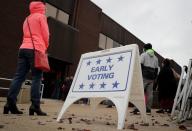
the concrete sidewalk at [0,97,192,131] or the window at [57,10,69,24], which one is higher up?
the window at [57,10,69,24]

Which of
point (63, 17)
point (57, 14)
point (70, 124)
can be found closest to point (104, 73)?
point (70, 124)

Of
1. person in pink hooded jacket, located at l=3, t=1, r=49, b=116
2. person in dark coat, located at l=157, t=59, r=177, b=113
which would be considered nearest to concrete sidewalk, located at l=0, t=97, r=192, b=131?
person in pink hooded jacket, located at l=3, t=1, r=49, b=116

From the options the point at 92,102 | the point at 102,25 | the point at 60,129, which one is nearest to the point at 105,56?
the point at 92,102

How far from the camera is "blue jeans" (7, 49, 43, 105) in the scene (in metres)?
5.43

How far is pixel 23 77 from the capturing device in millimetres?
5590

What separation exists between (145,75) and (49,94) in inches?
613

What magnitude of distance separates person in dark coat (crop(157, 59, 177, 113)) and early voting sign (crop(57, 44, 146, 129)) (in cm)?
547

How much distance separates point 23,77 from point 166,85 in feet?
19.5

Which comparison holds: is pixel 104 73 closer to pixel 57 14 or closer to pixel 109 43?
pixel 57 14

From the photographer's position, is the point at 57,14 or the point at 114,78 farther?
the point at 57,14

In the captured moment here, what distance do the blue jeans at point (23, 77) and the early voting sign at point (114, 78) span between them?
2.23 feet

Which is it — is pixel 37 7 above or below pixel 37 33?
above

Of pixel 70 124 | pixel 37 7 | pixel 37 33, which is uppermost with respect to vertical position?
pixel 37 7

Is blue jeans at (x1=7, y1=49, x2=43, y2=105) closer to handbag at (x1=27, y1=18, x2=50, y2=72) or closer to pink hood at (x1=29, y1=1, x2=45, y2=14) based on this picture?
handbag at (x1=27, y1=18, x2=50, y2=72)
